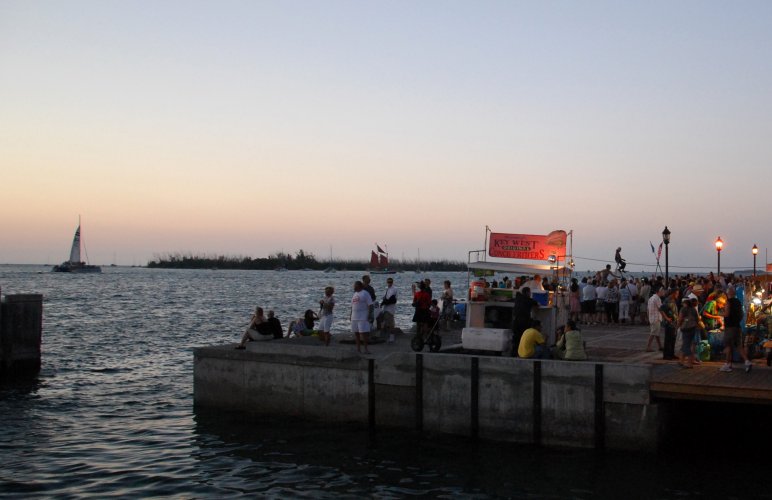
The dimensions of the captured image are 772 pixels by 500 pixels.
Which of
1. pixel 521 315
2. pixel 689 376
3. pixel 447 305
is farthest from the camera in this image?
pixel 447 305

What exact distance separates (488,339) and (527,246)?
4442 millimetres

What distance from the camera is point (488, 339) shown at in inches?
675

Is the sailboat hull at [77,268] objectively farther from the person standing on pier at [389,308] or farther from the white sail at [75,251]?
the person standing on pier at [389,308]

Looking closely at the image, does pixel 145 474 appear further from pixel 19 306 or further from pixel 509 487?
pixel 19 306

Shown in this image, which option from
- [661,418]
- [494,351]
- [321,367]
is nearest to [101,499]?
[321,367]

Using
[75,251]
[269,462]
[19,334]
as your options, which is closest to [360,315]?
[269,462]

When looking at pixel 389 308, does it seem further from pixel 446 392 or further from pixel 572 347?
pixel 572 347

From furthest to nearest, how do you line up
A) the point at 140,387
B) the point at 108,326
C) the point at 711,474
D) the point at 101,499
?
the point at 108,326
the point at 140,387
the point at 711,474
the point at 101,499

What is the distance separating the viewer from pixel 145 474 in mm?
14586

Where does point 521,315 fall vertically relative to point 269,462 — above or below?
above

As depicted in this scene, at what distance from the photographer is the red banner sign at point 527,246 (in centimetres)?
2064

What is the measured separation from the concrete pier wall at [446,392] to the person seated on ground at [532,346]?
0.67 metres

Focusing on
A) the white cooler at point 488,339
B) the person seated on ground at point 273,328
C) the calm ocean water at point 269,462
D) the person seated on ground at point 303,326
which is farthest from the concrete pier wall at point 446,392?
the person seated on ground at point 303,326

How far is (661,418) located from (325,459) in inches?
261
